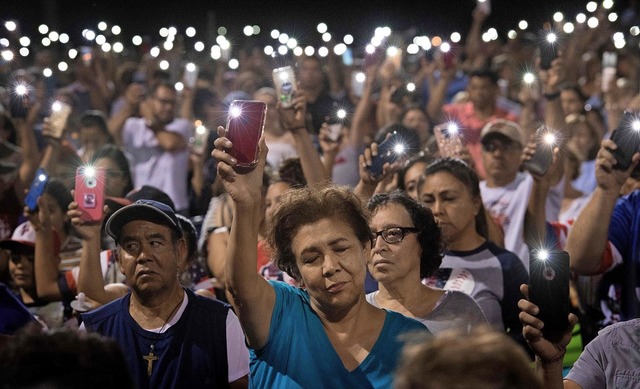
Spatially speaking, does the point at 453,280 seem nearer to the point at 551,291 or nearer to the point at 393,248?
the point at 393,248

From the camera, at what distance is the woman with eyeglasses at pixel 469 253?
4.58 meters

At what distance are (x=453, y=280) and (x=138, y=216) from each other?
1.59 meters

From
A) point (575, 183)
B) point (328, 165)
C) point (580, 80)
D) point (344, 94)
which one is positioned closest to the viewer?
point (328, 165)

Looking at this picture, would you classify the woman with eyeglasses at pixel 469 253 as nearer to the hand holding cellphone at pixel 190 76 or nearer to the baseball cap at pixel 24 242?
the baseball cap at pixel 24 242

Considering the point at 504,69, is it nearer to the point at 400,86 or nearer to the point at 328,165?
the point at 400,86

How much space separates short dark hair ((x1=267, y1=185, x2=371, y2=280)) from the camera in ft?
10.4

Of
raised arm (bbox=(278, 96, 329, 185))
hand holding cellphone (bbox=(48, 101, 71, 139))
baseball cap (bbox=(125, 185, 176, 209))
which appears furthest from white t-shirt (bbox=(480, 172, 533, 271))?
hand holding cellphone (bbox=(48, 101, 71, 139))

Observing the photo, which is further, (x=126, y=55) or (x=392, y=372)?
(x=126, y=55)

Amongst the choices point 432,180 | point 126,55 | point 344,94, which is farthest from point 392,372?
point 126,55

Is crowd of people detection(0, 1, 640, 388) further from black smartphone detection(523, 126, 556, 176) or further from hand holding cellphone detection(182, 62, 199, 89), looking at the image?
hand holding cellphone detection(182, 62, 199, 89)

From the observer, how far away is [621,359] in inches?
120

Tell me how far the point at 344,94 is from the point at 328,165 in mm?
5531

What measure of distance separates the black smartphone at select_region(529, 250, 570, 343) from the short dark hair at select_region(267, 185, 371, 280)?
642 mm

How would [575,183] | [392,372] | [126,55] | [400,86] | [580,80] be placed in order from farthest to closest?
[126,55] < [580,80] < [400,86] < [575,183] < [392,372]
